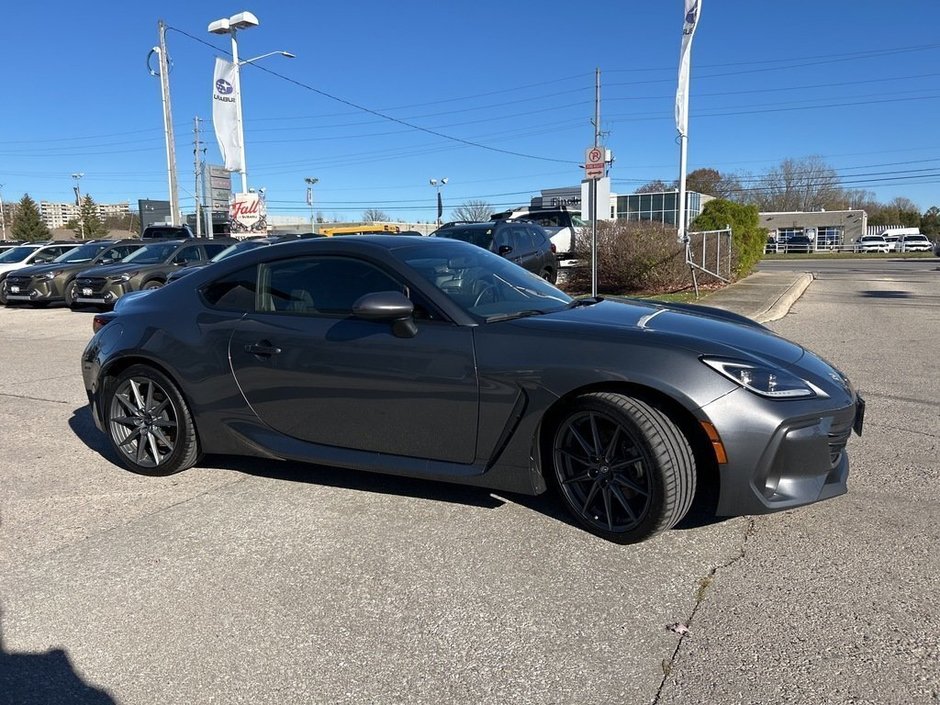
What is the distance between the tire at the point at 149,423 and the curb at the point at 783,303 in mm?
9379

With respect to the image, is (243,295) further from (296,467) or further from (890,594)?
(890,594)

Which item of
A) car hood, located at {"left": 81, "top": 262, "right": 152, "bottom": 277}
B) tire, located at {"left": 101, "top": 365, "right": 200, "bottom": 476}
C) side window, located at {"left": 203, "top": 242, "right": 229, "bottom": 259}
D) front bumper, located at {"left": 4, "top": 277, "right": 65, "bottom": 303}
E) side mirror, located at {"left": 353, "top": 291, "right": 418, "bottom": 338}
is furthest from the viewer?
side window, located at {"left": 203, "top": 242, "right": 229, "bottom": 259}

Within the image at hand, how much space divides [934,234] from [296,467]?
106 meters

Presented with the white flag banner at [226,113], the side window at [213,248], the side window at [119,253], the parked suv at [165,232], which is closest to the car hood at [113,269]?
the side window at [213,248]

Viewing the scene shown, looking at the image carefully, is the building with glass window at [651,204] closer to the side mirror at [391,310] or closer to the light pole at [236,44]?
the light pole at [236,44]

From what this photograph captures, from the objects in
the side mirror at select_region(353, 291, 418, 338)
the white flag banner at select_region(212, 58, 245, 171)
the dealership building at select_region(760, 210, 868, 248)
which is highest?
the white flag banner at select_region(212, 58, 245, 171)

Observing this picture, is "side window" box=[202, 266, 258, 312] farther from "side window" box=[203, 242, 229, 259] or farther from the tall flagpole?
the tall flagpole

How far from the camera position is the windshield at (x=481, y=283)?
388 cm

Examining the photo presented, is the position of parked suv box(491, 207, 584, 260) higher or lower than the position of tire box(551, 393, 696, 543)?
higher

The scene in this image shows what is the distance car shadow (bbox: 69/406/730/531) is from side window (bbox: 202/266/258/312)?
3.65 feet

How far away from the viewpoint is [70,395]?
7195 millimetres

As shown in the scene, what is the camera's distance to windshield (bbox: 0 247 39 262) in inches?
811

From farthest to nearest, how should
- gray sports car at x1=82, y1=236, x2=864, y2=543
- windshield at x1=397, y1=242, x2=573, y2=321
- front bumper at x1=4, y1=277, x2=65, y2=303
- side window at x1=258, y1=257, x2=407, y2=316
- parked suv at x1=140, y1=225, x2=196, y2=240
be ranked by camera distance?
parked suv at x1=140, y1=225, x2=196, y2=240, front bumper at x1=4, y1=277, x2=65, y2=303, side window at x1=258, y1=257, x2=407, y2=316, windshield at x1=397, y1=242, x2=573, y2=321, gray sports car at x1=82, y1=236, x2=864, y2=543

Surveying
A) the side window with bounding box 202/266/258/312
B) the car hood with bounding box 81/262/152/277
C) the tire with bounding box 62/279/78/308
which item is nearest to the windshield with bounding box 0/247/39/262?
the tire with bounding box 62/279/78/308
